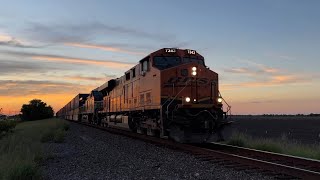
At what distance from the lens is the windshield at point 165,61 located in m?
16.7

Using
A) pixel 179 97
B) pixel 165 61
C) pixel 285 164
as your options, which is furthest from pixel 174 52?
pixel 285 164

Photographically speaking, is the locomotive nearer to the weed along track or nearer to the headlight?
the headlight

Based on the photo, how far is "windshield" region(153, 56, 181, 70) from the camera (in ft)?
54.9

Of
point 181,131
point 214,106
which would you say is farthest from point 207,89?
point 181,131

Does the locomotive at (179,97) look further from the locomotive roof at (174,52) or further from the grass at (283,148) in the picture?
the grass at (283,148)

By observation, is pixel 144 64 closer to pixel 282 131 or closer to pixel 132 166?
pixel 132 166

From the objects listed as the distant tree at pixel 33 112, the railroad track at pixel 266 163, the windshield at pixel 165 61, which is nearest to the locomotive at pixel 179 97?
the windshield at pixel 165 61

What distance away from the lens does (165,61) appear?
1689 cm

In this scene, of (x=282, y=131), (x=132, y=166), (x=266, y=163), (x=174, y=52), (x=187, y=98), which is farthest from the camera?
(x=282, y=131)

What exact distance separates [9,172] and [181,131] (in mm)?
7495

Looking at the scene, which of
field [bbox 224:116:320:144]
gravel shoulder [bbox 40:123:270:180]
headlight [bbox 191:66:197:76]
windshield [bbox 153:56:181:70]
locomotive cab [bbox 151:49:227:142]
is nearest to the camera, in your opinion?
gravel shoulder [bbox 40:123:270:180]

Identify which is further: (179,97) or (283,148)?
(179,97)

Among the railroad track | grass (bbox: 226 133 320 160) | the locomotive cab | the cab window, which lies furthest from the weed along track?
the cab window

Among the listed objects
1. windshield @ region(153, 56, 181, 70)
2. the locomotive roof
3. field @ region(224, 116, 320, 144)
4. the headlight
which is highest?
the locomotive roof
